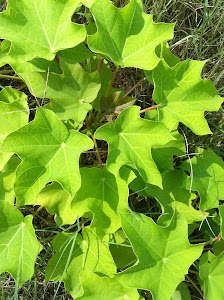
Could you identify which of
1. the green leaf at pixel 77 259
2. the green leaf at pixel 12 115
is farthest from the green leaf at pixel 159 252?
the green leaf at pixel 12 115

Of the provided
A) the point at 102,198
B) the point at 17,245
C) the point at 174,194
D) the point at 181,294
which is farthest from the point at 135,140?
the point at 181,294

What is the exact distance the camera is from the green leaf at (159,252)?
1.31 metres

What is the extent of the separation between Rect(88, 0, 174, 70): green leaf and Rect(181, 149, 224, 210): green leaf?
0.55 meters

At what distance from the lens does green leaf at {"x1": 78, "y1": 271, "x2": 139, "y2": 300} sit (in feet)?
4.61

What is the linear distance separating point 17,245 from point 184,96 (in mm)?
922

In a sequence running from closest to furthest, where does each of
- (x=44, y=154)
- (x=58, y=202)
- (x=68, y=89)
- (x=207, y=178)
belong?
1. (x=44, y=154)
2. (x=68, y=89)
3. (x=58, y=202)
4. (x=207, y=178)

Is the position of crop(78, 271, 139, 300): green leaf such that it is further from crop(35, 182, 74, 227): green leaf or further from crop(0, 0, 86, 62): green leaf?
crop(0, 0, 86, 62): green leaf

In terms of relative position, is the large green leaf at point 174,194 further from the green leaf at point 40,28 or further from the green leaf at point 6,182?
the green leaf at point 40,28

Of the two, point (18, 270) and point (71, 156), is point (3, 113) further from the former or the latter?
point (18, 270)

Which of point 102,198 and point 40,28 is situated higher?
point 40,28

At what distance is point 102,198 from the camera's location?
1.45 metres

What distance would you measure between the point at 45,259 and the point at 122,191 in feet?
2.30

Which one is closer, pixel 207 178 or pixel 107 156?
pixel 107 156

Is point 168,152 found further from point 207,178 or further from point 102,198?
point 102,198
